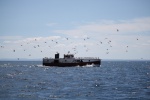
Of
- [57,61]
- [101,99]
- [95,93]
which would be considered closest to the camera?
[101,99]

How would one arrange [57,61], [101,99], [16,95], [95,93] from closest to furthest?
[101,99] < [16,95] < [95,93] < [57,61]

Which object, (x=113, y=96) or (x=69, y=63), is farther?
(x=69, y=63)

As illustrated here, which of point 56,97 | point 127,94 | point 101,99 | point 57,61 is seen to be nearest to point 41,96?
point 56,97

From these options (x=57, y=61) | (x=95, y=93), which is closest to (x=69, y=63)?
(x=57, y=61)

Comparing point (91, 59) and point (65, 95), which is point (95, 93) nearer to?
point (65, 95)

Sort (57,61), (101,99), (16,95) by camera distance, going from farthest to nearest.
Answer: (57,61) < (16,95) < (101,99)

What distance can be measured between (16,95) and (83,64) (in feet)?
325

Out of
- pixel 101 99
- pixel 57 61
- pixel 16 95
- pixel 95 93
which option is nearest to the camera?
pixel 101 99

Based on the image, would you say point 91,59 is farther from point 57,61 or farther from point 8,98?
point 8,98

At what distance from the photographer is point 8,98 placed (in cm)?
3928

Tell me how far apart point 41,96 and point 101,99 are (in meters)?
8.67

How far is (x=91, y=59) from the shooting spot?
5507 inches

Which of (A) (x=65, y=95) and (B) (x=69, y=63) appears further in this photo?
(B) (x=69, y=63)

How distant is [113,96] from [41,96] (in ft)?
34.1
